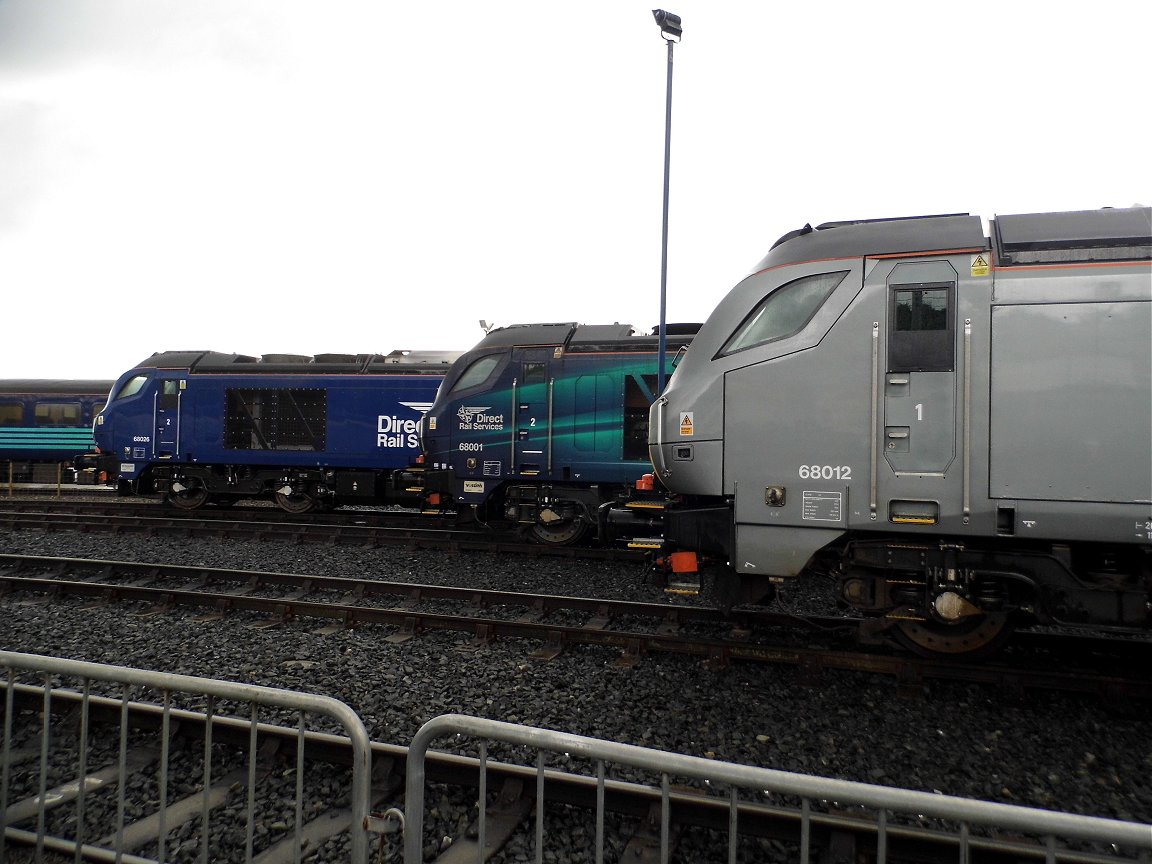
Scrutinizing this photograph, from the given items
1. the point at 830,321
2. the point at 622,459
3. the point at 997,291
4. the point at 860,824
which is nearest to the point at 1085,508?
the point at 997,291

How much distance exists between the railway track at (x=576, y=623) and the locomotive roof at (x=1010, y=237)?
299cm

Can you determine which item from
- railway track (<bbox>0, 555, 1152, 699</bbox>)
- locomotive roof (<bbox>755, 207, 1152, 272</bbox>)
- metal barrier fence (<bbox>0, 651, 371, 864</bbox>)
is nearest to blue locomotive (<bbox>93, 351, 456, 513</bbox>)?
railway track (<bbox>0, 555, 1152, 699</bbox>)

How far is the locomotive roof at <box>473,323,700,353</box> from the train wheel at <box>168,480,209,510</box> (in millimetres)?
8358

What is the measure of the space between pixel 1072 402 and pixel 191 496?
53.9 feet

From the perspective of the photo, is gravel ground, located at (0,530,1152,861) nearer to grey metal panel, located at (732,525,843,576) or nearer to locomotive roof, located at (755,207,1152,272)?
grey metal panel, located at (732,525,843,576)

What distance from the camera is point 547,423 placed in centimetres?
1103

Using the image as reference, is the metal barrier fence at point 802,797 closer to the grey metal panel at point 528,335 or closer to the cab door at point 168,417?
the grey metal panel at point 528,335

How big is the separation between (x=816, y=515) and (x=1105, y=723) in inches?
91.8

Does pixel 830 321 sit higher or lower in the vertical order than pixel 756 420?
higher

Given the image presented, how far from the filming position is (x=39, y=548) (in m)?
11.2

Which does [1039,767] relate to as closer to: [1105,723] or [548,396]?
[1105,723]

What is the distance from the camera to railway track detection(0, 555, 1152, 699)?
17.5 feet

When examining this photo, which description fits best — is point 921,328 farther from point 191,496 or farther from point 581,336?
point 191,496

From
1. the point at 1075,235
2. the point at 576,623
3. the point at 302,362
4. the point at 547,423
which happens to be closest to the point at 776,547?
the point at 576,623
